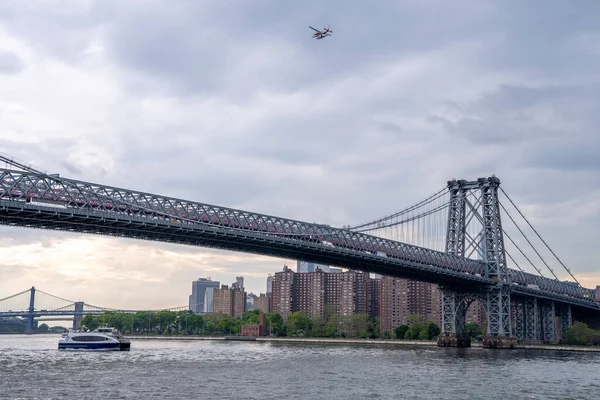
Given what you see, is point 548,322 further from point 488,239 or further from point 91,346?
point 91,346

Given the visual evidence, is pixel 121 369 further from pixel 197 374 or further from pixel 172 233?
pixel 172 233

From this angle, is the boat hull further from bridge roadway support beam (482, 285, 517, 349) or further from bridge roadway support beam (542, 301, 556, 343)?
bridge roadway support beam (542, 301, 556, 343)

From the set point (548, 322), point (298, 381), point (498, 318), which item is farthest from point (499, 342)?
point (298, 381)

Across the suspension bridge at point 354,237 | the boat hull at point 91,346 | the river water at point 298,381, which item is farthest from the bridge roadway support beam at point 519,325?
the boat hull at point 91,346

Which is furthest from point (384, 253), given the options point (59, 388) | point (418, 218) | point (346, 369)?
point (59, 388)

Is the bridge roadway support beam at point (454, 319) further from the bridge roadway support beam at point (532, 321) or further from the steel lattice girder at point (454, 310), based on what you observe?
the bridge roadway support beam at point (532, 321)
